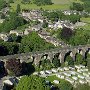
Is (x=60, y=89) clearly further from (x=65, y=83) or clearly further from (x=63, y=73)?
(x=63, y=73)

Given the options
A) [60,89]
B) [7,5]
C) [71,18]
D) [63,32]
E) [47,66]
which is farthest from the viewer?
[7,5]

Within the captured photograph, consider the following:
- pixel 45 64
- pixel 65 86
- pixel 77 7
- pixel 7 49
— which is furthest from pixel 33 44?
pixel 77 7

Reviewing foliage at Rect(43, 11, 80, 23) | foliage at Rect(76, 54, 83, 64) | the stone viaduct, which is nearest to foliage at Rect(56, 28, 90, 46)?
the stone viaduct

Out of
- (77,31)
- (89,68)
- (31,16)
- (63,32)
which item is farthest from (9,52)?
(31,16)

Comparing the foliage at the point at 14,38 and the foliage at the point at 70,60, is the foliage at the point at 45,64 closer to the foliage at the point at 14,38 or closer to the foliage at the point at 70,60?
the foliage at the point at 70,60

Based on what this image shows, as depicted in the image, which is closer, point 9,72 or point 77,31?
point 9,72

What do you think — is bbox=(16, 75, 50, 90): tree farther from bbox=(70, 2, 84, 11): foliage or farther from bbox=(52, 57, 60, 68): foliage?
bbox=(70, 2, 84, 11): foliage

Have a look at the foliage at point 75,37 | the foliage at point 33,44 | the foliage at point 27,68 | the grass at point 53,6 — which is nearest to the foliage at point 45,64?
the foliage at point 27,68
